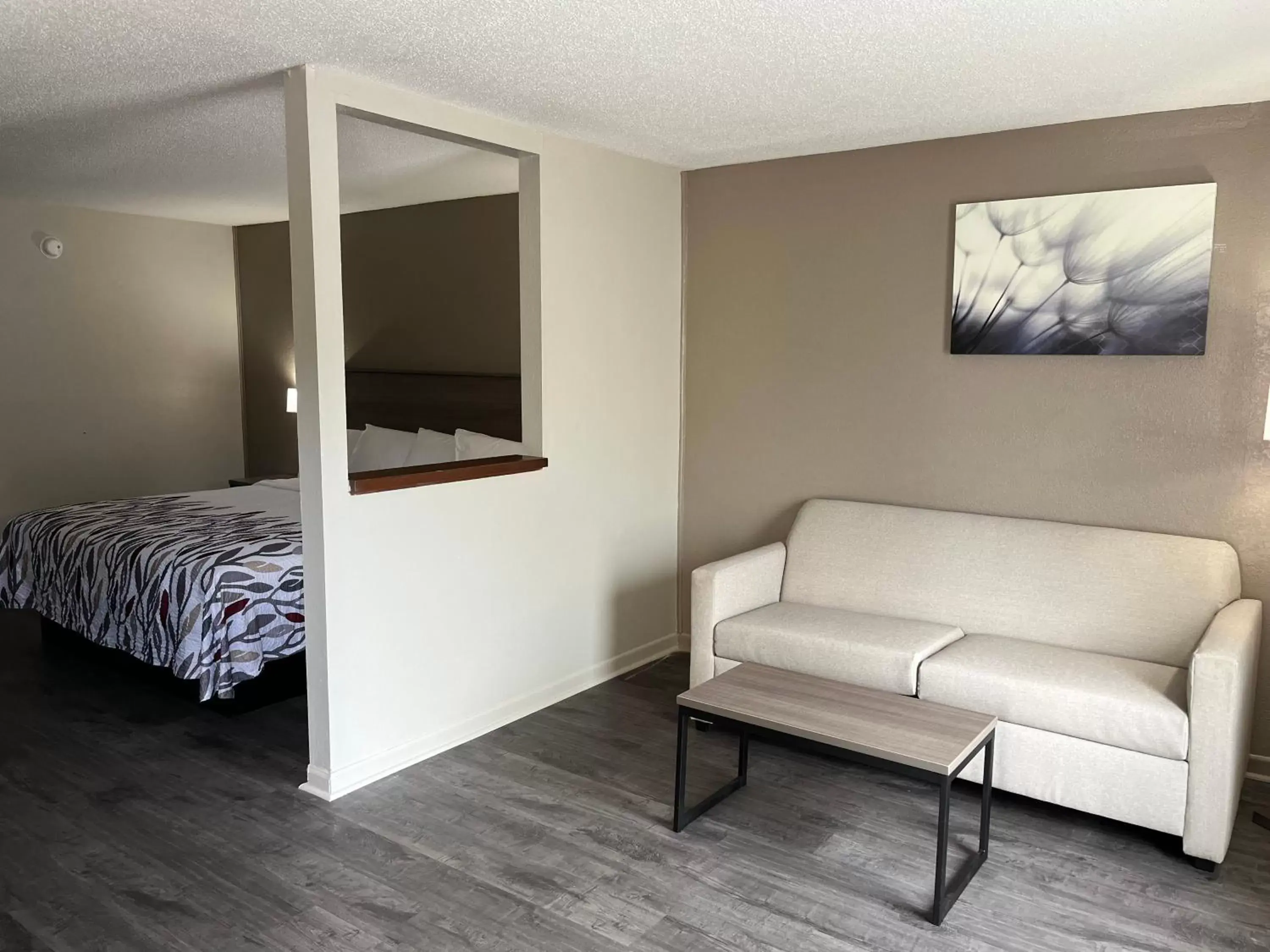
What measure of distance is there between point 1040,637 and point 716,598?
1.11 metres

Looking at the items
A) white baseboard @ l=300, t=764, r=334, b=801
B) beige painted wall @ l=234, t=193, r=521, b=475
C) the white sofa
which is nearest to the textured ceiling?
beige painted wall @ l=234, t=193, r=521, b=475

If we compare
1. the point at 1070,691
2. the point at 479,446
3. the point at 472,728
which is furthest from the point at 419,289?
the point at 1070,691

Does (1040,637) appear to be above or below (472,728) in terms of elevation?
above

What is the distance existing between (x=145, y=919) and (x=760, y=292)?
3.12m

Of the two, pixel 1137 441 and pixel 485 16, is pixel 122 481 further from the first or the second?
pixel 1137 441

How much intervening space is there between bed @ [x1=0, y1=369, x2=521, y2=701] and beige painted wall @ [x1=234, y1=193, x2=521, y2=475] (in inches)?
9.1

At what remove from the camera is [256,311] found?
6.35 meters

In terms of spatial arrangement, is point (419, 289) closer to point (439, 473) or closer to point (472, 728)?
point (439, 473)

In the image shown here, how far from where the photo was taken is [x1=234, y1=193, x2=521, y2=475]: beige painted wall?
4.91 meters

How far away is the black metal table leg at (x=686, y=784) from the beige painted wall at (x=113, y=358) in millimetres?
4512

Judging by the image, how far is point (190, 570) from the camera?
352cm

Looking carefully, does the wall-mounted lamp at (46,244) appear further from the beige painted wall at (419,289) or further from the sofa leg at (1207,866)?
the sofa leg at (1207,866)

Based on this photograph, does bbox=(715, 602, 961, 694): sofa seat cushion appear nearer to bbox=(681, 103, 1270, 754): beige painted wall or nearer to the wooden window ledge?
bbox=(681, 103, 1270, 754): beige painted wall

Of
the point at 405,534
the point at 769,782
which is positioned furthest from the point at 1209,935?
the point at 405,534
